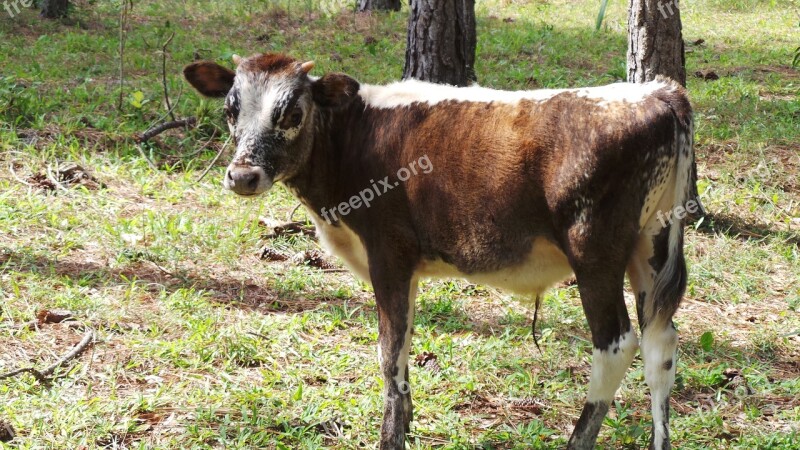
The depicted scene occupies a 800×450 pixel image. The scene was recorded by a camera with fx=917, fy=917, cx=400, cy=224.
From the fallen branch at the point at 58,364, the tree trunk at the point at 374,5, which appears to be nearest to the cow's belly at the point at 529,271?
the fallen branch at the point at 58,364

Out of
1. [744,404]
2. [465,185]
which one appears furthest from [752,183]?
[465,185]

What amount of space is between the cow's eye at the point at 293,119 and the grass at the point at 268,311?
1612mm

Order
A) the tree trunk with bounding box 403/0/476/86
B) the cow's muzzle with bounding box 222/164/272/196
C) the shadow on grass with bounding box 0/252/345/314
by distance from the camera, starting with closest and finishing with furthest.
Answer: the cow's muzzle with bounding box 222/164/272/196, the shadow on grass with bounding box 0/252/345/314, the tree trunk with bounding box 403/0/476/86

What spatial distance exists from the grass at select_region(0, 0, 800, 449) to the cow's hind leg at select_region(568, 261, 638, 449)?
1.97ft

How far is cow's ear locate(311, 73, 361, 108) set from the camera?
522 cm

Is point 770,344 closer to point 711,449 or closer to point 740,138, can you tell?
point 711,449

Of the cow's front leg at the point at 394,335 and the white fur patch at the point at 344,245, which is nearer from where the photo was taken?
the cow's front leg at the point at 394,335

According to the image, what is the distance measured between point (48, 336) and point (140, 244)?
1.55 meters

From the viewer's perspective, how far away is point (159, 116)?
32.5ft

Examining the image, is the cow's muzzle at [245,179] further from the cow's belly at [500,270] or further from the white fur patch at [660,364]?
the white fur patch at [660,364]

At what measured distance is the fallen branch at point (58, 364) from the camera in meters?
5.40

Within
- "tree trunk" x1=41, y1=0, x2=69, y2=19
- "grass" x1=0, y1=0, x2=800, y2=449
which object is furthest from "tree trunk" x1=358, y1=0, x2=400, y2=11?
"tree trunk" x1=41, y1=0, x2=69, y2=19

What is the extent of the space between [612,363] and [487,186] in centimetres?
109

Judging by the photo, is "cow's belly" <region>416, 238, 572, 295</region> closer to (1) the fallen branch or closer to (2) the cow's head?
(2) the cow's head
